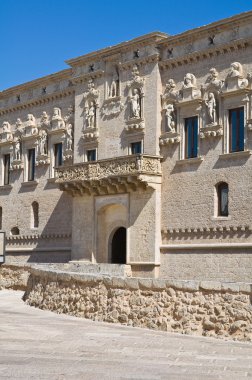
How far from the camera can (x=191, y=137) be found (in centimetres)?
2969

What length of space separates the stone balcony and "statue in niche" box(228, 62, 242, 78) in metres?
5.08

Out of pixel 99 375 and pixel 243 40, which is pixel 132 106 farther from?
pixel 99 375

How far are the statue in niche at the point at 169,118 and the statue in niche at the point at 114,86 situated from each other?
3.86 meters

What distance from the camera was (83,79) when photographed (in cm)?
3550

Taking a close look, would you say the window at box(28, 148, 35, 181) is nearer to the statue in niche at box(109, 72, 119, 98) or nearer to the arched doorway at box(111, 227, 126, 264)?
the statue in niche at box(109, 72, 119, 98)

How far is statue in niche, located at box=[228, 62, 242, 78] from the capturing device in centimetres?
2748

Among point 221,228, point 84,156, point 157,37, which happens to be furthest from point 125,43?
point 221,228

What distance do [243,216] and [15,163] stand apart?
18131mm

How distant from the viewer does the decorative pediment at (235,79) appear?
27344 millimetres

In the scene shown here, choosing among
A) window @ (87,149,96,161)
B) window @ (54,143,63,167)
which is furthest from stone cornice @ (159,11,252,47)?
window @ (54,143,63,167)

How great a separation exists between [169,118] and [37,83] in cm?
1191

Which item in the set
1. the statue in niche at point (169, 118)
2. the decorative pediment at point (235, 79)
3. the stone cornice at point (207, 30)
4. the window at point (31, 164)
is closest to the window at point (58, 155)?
the window at point (31, 164)

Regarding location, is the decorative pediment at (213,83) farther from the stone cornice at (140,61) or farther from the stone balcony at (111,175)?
the stone balcony at (111,175)

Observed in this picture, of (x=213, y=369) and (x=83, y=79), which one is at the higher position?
(x=83, y=79)
